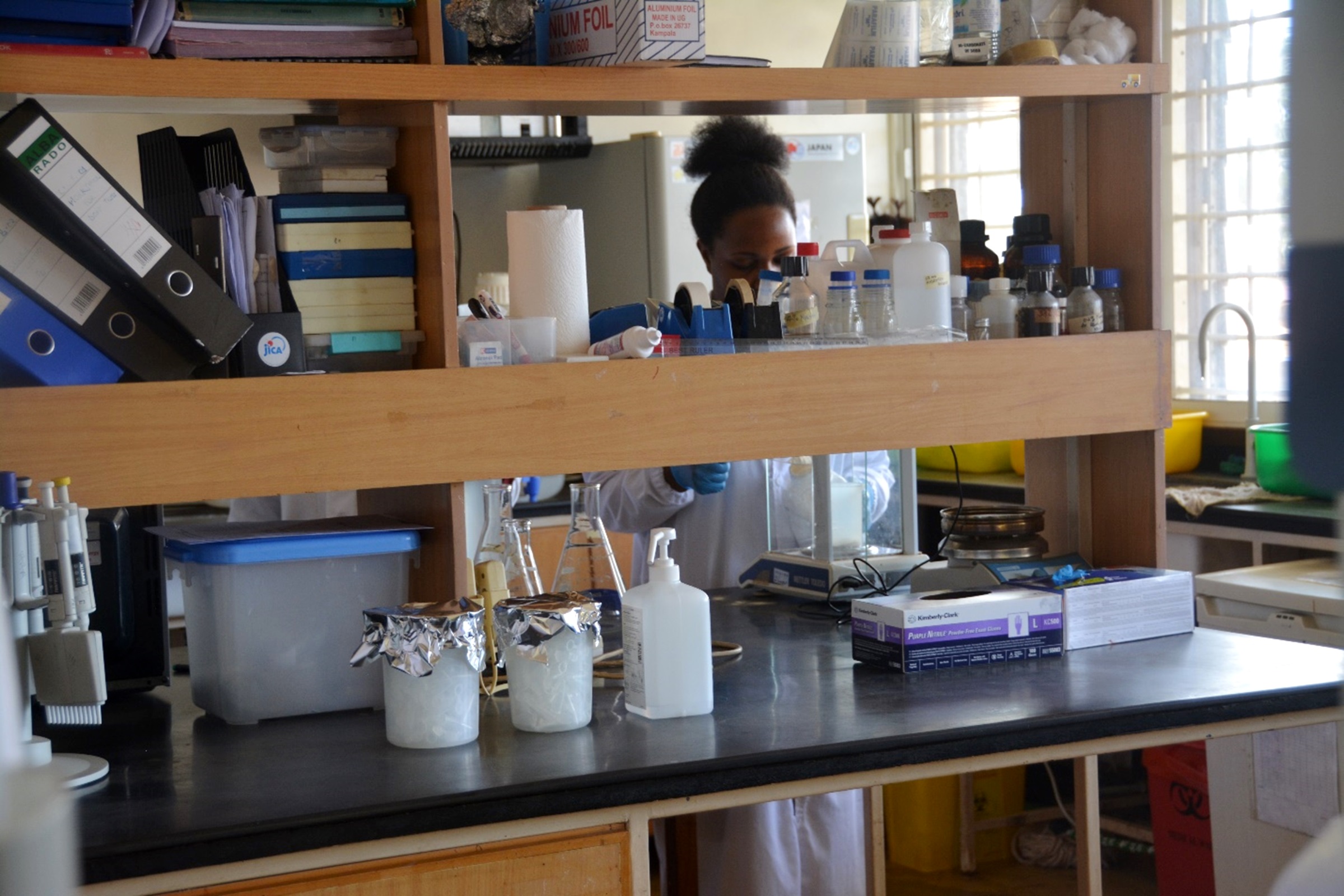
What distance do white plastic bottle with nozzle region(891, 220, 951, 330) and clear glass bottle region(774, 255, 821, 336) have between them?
142 mm

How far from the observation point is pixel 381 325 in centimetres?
189

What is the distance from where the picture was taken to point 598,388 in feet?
A: 6.13

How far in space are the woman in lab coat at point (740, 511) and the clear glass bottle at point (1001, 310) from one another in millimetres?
416

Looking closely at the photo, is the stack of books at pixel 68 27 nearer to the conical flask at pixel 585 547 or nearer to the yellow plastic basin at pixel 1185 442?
the conical flask at pixel 585 547

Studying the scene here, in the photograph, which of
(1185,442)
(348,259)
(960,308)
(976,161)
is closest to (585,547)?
(348,259)

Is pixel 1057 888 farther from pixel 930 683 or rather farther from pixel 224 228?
pixel 224 228

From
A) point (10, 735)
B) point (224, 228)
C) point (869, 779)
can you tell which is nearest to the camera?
point (10, 735)

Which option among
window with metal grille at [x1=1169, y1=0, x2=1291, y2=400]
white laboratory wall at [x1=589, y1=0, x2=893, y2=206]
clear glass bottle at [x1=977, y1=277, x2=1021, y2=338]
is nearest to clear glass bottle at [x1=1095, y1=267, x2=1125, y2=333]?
clear glass bottle at [x1=977, y1=277, x2=1021, y2=338]

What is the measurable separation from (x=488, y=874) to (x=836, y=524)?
1.21m

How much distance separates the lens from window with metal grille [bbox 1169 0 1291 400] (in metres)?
4.02

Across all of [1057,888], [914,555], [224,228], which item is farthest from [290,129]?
[1057,888]

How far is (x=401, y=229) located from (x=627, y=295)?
124 inches

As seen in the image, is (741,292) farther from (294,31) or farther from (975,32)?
(294,31)

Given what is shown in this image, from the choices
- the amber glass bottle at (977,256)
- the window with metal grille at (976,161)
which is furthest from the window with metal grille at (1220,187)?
the amber glass bottle at (977,256)
